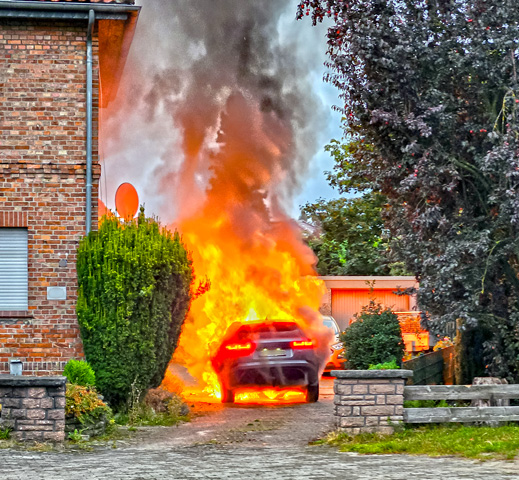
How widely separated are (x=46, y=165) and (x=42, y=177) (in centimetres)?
20

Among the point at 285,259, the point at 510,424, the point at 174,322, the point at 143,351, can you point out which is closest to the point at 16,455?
the point at 143,351

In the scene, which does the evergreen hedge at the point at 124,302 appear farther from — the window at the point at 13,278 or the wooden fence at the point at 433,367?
the wooden fence at the point at 433,367

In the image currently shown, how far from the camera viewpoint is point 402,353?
15195mm

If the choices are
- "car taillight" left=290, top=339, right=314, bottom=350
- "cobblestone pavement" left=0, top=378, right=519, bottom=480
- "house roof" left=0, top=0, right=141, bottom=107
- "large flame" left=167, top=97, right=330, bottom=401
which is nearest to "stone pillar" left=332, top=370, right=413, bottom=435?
"cobblestone pavement" left=0, top=378, right=519, bottom=480

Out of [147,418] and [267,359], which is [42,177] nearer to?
[147,418]

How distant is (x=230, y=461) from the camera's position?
9.20 meters

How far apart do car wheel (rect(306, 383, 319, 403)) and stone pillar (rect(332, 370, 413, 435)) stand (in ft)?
14.9

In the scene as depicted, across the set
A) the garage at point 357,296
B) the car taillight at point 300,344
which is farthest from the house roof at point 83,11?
the garage at point 357,296

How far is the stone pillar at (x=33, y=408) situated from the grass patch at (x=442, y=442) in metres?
3.27

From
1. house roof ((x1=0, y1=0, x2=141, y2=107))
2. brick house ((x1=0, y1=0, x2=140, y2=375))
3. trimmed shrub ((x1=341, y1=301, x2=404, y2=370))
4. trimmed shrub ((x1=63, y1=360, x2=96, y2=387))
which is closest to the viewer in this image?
trimmed shrub ((x1=63, y1=360, x2=96, y2=387))

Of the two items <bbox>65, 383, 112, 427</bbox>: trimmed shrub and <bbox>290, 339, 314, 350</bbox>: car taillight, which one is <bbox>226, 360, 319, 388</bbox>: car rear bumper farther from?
<bbox>65, 383, 112, 427</bbox>: trimmed shrub

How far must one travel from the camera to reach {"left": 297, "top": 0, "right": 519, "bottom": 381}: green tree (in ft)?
39.3

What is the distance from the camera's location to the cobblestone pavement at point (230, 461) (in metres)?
8.19

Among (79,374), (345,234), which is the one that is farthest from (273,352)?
(345,234)
